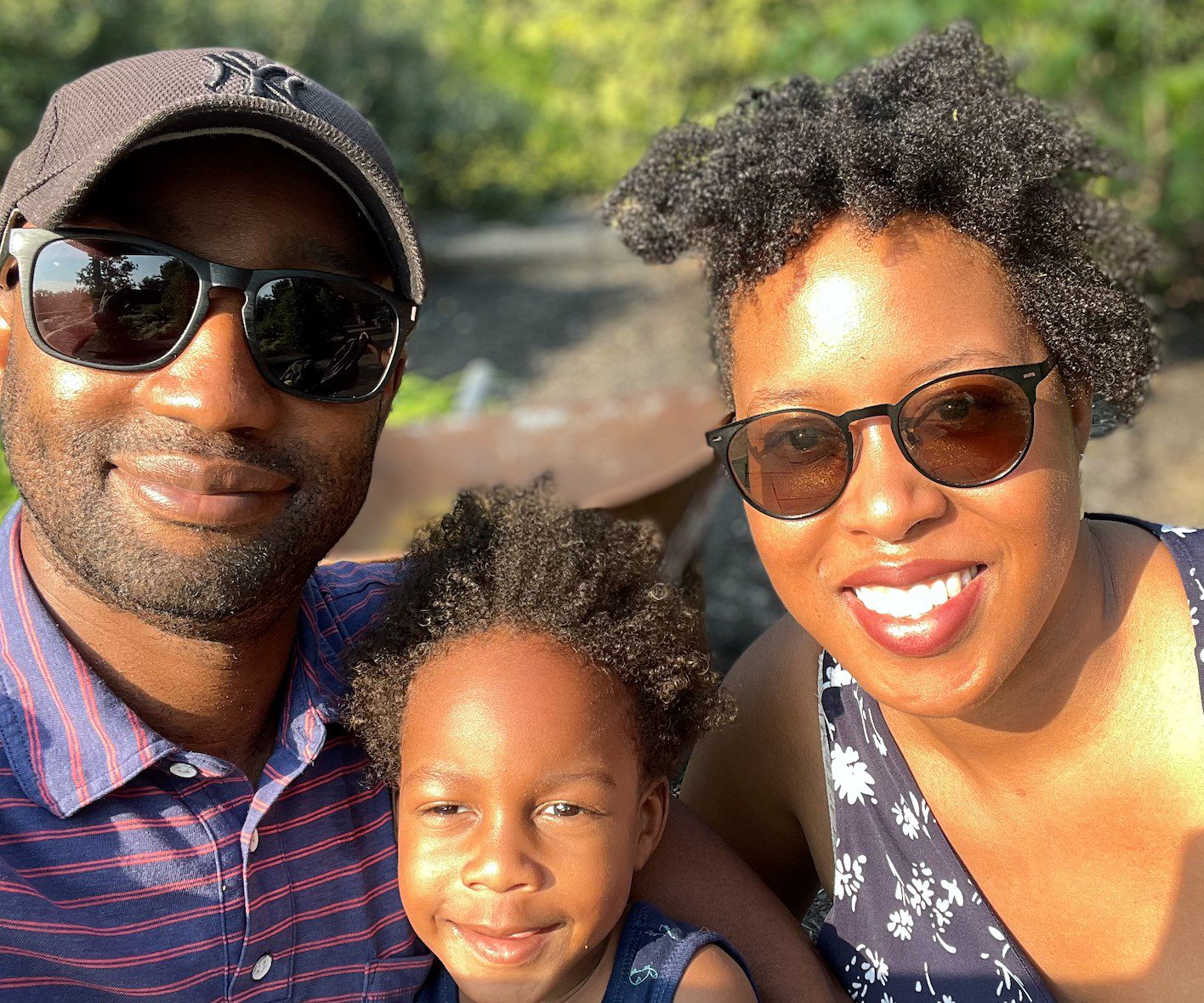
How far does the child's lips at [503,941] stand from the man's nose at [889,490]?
0.93m

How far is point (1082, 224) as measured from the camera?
237 cm

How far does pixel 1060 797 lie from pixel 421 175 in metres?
13.1

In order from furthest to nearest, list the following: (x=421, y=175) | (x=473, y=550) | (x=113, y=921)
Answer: (x=421, y=175) < (x=473, y=550) < (x=113, y=921)

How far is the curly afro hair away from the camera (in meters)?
2.07

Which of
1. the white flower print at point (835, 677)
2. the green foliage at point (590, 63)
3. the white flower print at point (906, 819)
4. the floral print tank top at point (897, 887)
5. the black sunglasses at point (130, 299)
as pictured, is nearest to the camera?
the black sunglasses at point (130, 299)

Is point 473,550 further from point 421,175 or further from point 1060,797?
A: point 421,175

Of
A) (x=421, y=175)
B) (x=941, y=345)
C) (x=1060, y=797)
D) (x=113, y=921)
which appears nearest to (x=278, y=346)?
(x=113, y=921)

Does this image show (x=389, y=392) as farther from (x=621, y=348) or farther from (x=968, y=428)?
(x=621, y=348)

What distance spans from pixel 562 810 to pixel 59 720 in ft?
2.84

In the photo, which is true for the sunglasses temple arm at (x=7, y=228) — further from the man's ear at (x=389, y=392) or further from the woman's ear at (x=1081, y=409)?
the woman's ear at (x=1081, y=409)

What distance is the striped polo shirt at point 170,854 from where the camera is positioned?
1.94 metres

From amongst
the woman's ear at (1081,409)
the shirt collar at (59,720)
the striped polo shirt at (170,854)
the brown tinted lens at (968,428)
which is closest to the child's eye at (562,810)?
the striped polo shirt at (170,854)

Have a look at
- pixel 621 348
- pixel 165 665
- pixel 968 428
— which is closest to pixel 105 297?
pixel 165 665

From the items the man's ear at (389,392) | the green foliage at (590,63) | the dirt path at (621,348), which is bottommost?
the man's ear at (389,392)
